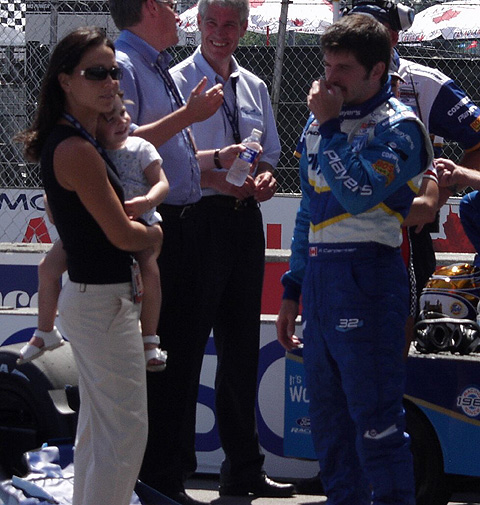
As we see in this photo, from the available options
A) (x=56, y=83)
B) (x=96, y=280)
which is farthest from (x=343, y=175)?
(x=56, y=83)

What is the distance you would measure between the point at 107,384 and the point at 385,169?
3.42ft

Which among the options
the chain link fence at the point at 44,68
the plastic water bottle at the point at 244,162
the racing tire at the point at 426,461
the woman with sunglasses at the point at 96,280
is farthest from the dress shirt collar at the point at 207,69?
the chain link fence at the point at 44,68

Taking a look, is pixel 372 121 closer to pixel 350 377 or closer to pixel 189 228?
pixel 350 377

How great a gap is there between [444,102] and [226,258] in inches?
41.9

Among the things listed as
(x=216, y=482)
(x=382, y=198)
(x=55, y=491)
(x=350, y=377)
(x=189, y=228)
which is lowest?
(x=216, y=482)

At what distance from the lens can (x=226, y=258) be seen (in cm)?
406

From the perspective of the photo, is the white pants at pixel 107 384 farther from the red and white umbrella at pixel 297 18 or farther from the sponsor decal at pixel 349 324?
the red and white umbrella at pixel 297 18

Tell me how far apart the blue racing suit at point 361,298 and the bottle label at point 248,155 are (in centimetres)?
67

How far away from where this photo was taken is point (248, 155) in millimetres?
3820

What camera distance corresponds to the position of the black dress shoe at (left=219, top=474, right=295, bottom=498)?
4211 millimetres

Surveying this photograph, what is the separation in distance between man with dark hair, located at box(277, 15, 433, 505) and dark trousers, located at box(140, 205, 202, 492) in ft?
2.76

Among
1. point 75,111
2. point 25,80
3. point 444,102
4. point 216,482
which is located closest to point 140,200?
point 75,111

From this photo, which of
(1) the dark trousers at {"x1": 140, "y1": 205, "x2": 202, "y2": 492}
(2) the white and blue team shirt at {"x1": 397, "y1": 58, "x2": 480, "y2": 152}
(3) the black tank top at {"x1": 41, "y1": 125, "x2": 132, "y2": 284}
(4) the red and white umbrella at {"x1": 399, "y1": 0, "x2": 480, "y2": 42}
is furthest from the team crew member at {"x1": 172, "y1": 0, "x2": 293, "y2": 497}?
(4) the red and white umbrella at {"x1": 399, "y1": 0, "x2": 480, "y2": 42}

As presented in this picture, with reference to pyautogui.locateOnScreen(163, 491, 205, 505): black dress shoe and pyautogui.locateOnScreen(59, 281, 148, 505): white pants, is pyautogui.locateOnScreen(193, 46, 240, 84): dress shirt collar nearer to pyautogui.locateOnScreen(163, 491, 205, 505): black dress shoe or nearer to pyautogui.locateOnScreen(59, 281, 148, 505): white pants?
pyautogui.locateOnScreen(59, 281, 148, 505): white pants
